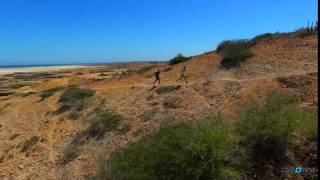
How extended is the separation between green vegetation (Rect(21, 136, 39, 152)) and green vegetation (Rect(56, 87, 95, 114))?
10.7ft

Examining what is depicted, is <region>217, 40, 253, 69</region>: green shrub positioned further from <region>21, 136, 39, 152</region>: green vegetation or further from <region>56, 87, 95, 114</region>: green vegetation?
<region>21, 136, 39, 152</region>: green vegetation

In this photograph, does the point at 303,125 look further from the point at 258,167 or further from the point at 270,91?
the point at 270,91

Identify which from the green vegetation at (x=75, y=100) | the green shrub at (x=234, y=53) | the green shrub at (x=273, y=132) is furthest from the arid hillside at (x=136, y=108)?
the green shrub at (x=273, y=132)

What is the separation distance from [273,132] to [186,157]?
2213 millimetres

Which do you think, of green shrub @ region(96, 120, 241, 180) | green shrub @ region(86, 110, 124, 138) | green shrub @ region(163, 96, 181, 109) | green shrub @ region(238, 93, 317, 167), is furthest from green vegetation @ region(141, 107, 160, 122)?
green shrub @ region(238, 93, 317, 167)

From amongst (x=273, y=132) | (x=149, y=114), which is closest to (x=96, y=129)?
(x=149, y=114)

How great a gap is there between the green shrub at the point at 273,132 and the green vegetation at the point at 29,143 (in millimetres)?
10375

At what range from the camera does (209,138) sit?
32.2 feet

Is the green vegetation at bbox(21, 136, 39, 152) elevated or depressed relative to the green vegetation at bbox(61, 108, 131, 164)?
depressed

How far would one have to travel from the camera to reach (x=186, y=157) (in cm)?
973

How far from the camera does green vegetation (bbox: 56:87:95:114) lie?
2200 centimetres

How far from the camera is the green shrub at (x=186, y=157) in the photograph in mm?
9508
